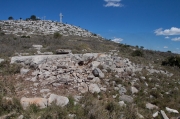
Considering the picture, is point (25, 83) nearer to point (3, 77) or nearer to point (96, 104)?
point (3, 77)

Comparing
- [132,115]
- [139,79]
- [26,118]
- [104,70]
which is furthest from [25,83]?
[139,79]

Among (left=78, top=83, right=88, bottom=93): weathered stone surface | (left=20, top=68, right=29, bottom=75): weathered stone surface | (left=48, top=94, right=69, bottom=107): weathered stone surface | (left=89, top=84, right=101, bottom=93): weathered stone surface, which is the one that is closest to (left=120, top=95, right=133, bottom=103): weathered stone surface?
(left=89, top=84, right=101, bottom=93): weathered stone surface

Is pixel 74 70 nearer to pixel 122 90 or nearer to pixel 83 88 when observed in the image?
pixel 83 88

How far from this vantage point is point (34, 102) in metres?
5.48

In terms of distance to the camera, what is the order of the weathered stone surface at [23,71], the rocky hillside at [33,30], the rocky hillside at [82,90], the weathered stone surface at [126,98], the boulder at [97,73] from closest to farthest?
the rocky hillside at [82,90] → the weathered stone surface at [126,98] → the weathered stone surface at [23,71] → the boulder at [97,73] → the rocky hillside at [33,30]

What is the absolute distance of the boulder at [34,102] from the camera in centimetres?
540

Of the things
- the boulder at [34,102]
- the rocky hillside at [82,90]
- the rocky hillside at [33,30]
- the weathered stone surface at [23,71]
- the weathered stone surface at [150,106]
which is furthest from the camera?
the rocky hillside at [33,30]

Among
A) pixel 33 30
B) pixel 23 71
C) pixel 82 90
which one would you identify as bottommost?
pixel 82 90

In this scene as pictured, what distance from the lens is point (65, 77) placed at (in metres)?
7.50

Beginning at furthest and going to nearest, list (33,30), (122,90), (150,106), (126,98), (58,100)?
(33,30) → (122,90) → (126,98) → (150,106) → (58,100)

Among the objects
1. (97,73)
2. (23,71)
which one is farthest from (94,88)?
(23,71)

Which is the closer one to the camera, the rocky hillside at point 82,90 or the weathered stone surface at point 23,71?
the rocky hillside at point 82,90

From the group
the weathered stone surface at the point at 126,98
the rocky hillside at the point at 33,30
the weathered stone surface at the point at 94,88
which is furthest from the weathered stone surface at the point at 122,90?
the rocky hillside at the point at 33,30

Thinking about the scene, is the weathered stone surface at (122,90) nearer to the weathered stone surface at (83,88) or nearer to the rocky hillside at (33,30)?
the weathered stone surface at (83,88)
